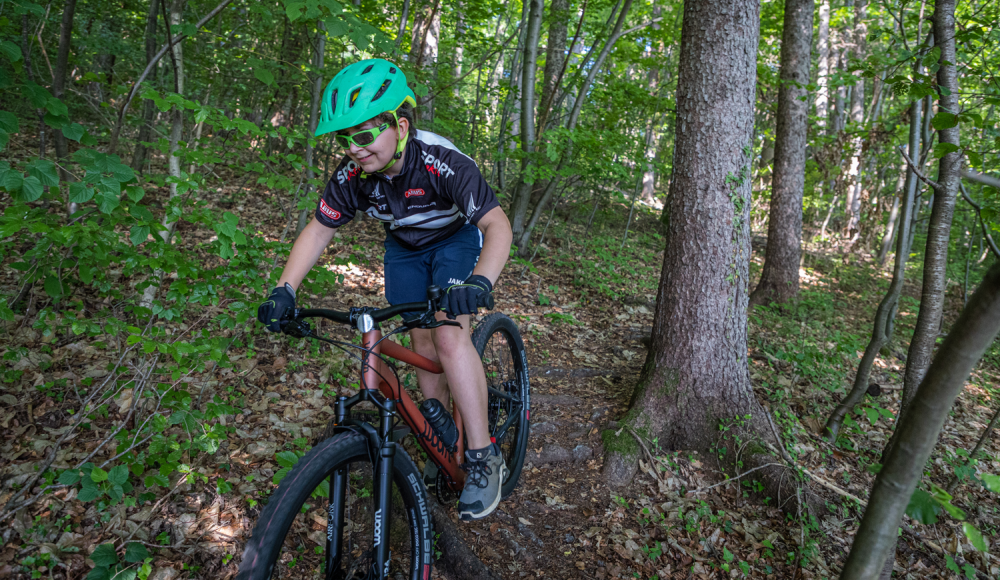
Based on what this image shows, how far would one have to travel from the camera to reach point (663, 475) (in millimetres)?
3424

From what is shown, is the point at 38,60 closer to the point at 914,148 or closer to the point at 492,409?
the point at 492,409

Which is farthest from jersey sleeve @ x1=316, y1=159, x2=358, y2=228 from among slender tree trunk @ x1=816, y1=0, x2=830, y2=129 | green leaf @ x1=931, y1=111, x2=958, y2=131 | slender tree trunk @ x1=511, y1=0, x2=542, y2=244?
slender tree trunk @ x1=816, y1=0, x2=830, y2=129

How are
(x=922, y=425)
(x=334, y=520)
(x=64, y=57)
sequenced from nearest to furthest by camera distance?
(x=922, y=425) → (x=334, y=520) → (x=64, y=57)

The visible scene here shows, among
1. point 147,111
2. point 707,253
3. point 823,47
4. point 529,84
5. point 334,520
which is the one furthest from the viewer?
point 823,47

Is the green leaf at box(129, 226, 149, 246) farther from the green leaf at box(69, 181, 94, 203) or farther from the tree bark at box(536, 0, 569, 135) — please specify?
the tree bark at box(536, 0, 569, 135)

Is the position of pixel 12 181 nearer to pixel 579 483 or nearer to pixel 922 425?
pixel 922 425

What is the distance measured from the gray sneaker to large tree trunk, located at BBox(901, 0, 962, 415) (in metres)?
2.37

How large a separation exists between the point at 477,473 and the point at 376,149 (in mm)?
1742

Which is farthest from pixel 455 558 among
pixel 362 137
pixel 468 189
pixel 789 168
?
pixel 789 168

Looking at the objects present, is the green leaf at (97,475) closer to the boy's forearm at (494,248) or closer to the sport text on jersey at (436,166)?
the boy's forearm at (494,248)

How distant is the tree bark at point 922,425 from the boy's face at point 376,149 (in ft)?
6.85

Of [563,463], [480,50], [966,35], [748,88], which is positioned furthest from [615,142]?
[563,463]

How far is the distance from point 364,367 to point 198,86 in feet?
20.1

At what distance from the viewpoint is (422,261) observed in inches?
112
